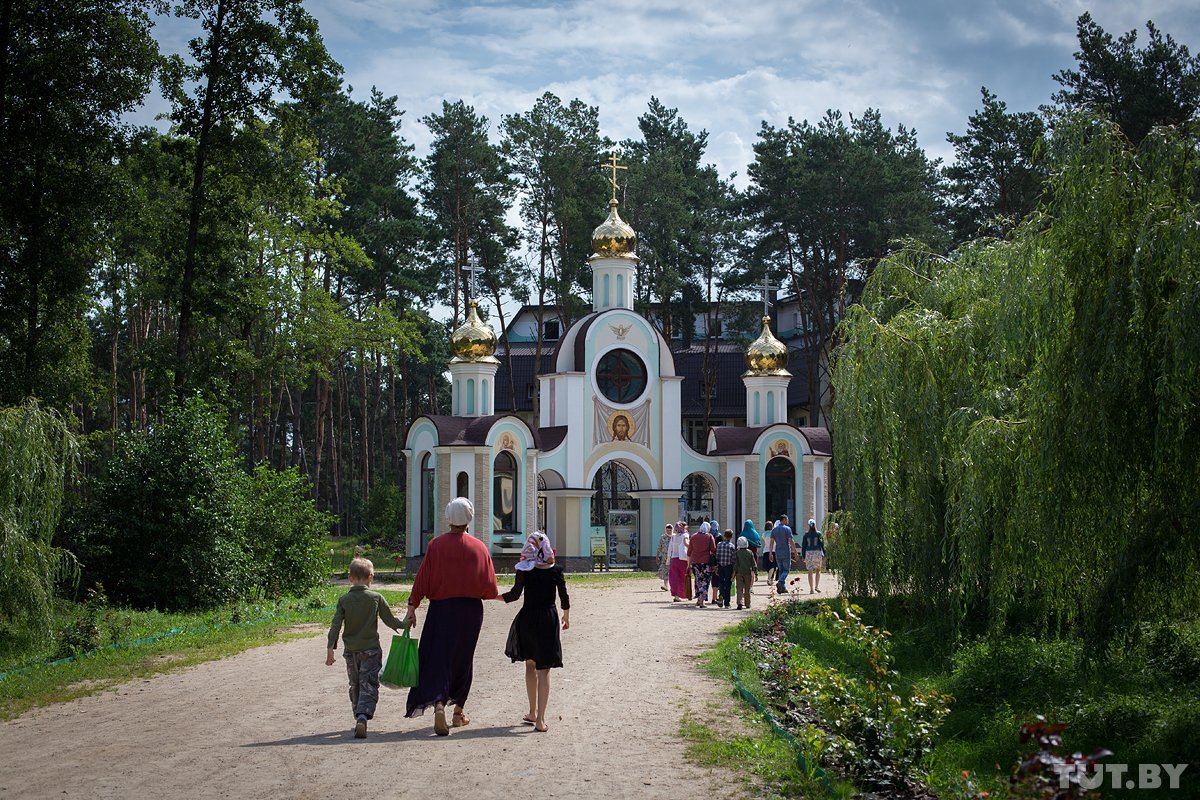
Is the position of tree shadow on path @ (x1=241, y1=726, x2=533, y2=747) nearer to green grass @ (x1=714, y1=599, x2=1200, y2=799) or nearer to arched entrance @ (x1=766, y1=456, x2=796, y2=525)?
green grass @ (x1=714, y1=599, x2=1200, y2=799)

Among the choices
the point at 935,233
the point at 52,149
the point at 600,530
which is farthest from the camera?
the point at 935,233

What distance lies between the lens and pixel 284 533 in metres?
24.8

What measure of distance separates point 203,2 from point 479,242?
26900 millimetres

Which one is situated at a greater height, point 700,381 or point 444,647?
point 700,381

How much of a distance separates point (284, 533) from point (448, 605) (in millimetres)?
15417

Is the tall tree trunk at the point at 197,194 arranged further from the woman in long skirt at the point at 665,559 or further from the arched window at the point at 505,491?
the arched window at the point at 505,491

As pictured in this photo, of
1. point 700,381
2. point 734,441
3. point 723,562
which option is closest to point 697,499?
point 734,441

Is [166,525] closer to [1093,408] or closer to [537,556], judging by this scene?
[537,556]

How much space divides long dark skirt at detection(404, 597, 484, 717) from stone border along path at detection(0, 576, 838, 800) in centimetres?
32

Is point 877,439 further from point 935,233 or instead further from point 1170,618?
point 935,233

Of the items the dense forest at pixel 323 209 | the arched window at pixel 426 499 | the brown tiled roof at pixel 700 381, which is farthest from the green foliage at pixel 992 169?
the arched window at pixel 426 499

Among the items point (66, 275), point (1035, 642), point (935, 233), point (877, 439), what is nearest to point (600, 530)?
point (935, 233)

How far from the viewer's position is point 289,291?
3556 centimetres

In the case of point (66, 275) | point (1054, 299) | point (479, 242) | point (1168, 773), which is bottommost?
point (1168, 773)
